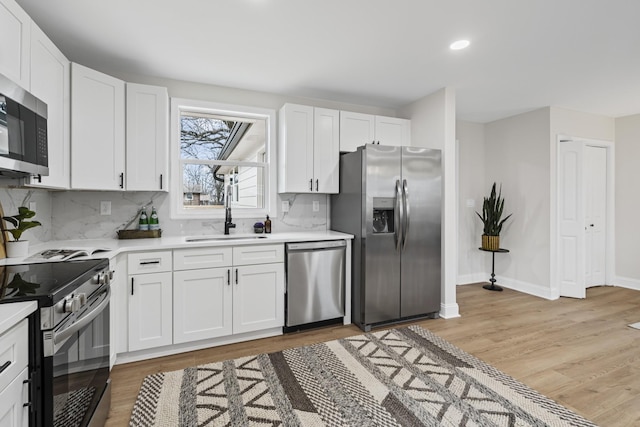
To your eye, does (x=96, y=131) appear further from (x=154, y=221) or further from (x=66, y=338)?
(x=66, y=338)

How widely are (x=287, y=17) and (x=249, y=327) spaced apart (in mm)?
2532

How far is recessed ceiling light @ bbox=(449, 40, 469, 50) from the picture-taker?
248cm

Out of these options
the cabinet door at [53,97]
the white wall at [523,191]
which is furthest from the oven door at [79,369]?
the white wall at [523,191]

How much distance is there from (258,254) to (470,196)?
Answer: 363 centimetres

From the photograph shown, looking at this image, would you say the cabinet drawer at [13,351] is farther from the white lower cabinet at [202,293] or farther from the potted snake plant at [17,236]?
the white lower cabinet at [202,293]

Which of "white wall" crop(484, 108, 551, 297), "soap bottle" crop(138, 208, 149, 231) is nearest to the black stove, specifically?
"soap bottle" crop(138, 208, 149, 231)

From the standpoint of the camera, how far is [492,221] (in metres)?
4.46

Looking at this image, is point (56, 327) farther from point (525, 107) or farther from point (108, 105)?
point (525, 107)

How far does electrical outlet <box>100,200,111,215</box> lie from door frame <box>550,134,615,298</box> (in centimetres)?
520

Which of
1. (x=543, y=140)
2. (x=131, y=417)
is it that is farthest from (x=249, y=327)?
(x=543, y=140)

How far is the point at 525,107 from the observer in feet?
13.7

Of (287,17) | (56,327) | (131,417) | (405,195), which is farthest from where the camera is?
(405,195)

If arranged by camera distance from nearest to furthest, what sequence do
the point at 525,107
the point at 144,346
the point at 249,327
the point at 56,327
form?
the point at 56,327, the point at 144,346, the point at 249,327, the point at 525,107

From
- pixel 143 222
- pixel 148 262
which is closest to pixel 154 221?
pixel 143 222
